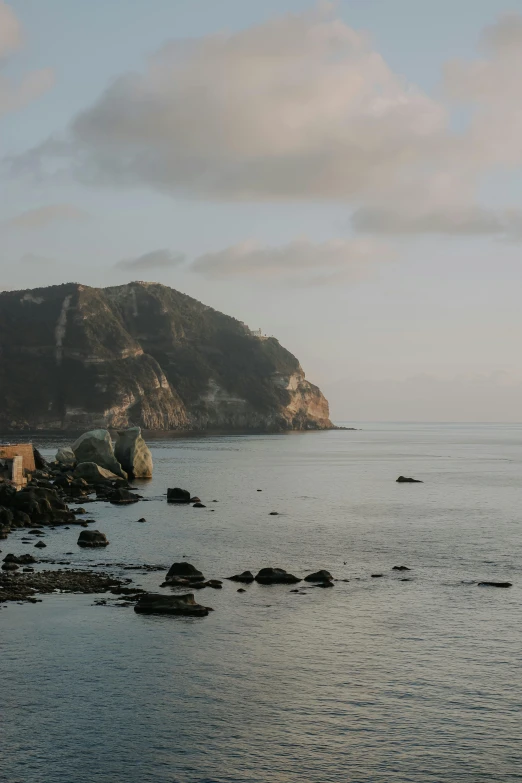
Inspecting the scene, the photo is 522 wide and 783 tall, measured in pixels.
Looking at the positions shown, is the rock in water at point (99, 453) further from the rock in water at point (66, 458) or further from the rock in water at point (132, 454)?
the rock in water at point (66, 458)

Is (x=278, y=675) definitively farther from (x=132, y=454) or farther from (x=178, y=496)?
(x=132, y=454)

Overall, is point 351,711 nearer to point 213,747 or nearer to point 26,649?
point 213,747

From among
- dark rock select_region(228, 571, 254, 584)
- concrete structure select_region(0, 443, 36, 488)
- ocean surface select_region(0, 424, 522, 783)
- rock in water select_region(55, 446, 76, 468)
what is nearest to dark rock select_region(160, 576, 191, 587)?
ocean surface select_region(0, 424, 522, 783)

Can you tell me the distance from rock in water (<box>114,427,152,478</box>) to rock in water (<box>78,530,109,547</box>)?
51887 millimetres

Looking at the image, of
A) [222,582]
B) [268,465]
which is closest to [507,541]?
[222,582]

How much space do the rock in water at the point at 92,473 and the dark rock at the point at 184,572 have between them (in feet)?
174

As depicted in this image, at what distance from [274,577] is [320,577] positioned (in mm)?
2260

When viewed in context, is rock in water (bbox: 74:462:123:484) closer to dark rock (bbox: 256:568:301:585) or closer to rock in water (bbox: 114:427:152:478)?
rock in water (bbox: 114:427:152:478)

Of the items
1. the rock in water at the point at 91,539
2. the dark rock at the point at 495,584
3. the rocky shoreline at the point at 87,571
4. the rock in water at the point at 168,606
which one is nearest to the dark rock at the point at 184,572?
the rocky shoreline at the point at 87,571

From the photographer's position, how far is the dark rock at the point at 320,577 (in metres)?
38.9

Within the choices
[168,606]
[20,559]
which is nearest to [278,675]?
[168,606]

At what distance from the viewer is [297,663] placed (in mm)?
26203

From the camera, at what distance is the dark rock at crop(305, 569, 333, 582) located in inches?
1531

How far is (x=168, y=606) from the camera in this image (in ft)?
106
